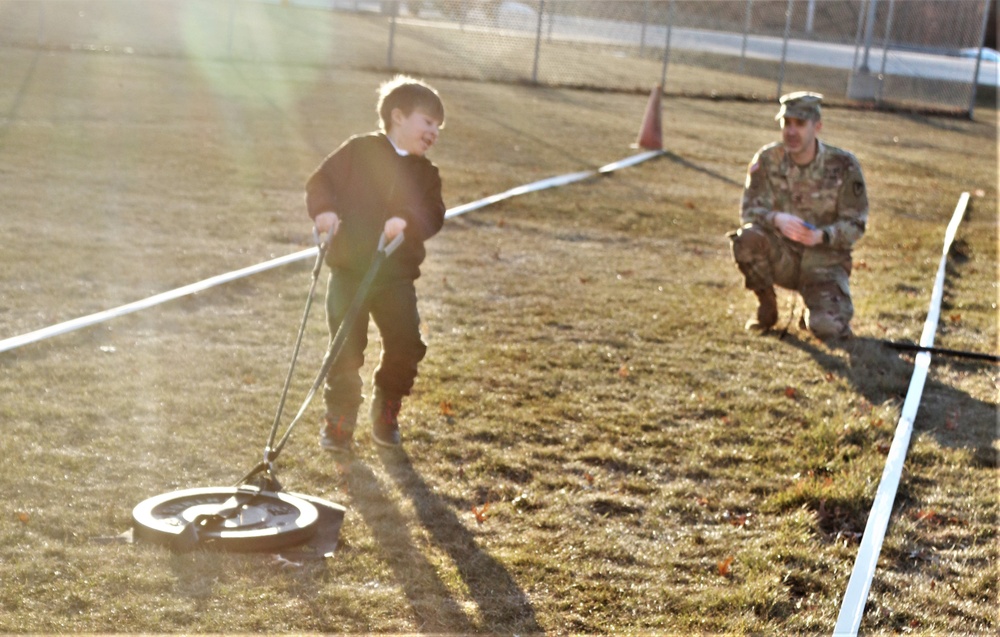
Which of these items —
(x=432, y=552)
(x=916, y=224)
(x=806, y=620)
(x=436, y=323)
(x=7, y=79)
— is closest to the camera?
(x=806, y=620)

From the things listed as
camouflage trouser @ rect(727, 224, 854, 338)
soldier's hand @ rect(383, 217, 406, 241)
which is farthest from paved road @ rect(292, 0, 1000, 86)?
soldier's hand @ rect(383, 217, 406, 241)

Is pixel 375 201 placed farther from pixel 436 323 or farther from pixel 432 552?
pixel 436 323

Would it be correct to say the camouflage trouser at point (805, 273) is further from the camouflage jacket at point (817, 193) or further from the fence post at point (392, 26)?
the fence post at point (392, 26)

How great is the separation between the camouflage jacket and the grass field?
69 cm

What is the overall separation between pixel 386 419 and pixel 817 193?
371 centimetres

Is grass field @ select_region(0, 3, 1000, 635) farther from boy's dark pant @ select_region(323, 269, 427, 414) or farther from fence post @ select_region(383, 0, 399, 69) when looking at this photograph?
fence post @ select_region(383, 0, 399, 69)

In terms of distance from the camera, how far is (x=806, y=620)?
4176 millimetres

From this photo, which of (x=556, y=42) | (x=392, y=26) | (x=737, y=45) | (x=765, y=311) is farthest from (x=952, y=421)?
(x=737, y=45)

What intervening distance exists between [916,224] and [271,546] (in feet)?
34.9

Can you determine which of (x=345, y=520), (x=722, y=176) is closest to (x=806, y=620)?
(x=345, y=520)

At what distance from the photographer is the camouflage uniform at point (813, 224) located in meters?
8.00

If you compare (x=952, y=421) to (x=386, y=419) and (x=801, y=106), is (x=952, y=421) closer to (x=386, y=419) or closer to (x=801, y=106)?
(x=801, y=106)

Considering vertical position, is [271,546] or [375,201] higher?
[375,201]

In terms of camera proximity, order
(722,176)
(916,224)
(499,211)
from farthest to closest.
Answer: (722,176)
(916,224)
(499,211)
